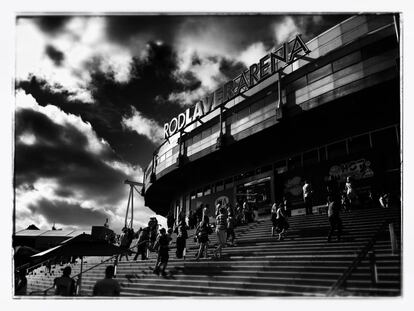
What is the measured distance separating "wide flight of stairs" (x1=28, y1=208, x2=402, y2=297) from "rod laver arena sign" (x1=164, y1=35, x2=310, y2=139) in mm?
10283

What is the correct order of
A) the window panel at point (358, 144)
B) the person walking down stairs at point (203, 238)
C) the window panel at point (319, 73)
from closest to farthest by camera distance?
the person walking down stairs at point (203, 238) → the window panel at point (358, 144) → the window panel at point (319, 73)

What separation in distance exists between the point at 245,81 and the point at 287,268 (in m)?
15.7

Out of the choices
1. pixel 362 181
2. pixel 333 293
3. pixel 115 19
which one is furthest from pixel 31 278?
pixel 362 181

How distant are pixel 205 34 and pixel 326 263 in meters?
6.86

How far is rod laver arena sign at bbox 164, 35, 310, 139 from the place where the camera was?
19.0 meters

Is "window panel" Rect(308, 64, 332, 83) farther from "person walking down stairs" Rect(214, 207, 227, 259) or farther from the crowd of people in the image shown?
"person walking down stairs" Rect(214, 207, 227, 259)

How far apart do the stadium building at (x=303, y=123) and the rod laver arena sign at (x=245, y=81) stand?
0.07m

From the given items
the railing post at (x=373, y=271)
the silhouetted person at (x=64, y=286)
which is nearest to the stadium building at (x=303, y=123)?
the railing post at (x=373, y=271)

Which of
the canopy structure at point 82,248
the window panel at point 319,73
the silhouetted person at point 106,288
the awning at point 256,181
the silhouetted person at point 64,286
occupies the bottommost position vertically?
the silhouetted person at point 64,286

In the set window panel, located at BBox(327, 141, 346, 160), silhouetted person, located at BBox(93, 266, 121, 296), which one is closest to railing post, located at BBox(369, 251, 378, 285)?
silhouetted person, located at BBox(93, 266, 121, 296)

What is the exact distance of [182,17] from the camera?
784 cm

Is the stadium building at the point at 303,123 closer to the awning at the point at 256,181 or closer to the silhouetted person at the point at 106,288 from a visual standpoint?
the awning at the point at 256,181

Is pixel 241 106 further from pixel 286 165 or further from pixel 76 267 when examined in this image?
pixel 76 267

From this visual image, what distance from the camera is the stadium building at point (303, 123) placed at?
50.9 ft
